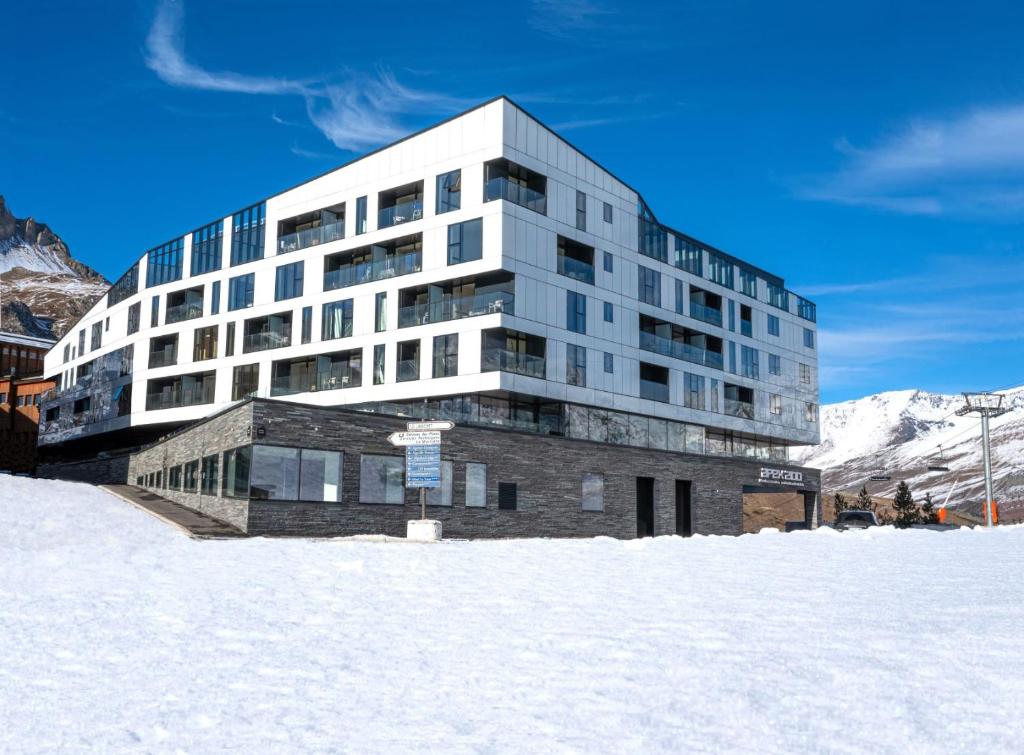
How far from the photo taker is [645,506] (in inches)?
1892

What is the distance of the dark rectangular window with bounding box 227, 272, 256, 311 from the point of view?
2165 inches

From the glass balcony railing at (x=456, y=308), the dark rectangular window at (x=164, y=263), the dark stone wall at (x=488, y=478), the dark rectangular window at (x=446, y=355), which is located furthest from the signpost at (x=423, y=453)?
the dark rectangular window at (x=164, y=263)

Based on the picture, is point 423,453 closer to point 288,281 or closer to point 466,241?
point 466,241

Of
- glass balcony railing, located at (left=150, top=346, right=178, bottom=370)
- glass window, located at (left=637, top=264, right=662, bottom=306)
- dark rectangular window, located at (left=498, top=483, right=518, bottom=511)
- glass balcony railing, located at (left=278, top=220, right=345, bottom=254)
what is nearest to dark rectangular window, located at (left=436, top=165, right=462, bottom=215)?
glass balcony railing, located at (left=278, top=220, right=345, bottom=254)

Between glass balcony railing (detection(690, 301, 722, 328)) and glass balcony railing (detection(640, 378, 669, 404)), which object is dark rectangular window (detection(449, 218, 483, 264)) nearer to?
glass balcony railing (detection(640, 378, 669, 404))

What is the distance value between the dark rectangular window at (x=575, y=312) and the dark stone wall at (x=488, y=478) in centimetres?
580

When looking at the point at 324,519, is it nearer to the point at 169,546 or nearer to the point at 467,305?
the point at 169,546

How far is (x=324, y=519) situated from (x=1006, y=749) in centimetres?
2683

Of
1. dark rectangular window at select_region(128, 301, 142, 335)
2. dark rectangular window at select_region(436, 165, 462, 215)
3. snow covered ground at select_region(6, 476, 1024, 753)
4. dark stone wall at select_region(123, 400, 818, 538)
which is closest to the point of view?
snow covered ground at select_region(6, 476, 1024, 753)

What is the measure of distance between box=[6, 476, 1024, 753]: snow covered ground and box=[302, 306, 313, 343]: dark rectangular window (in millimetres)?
A: 31916

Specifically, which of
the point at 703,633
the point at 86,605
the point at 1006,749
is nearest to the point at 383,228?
the point at 86,605

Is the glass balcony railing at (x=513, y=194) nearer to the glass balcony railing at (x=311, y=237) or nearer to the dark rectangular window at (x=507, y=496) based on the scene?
the glass balcony railing at (x=311, y=237)

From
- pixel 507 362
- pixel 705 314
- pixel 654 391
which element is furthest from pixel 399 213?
pixel 705 314

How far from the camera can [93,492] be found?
38.0 m
